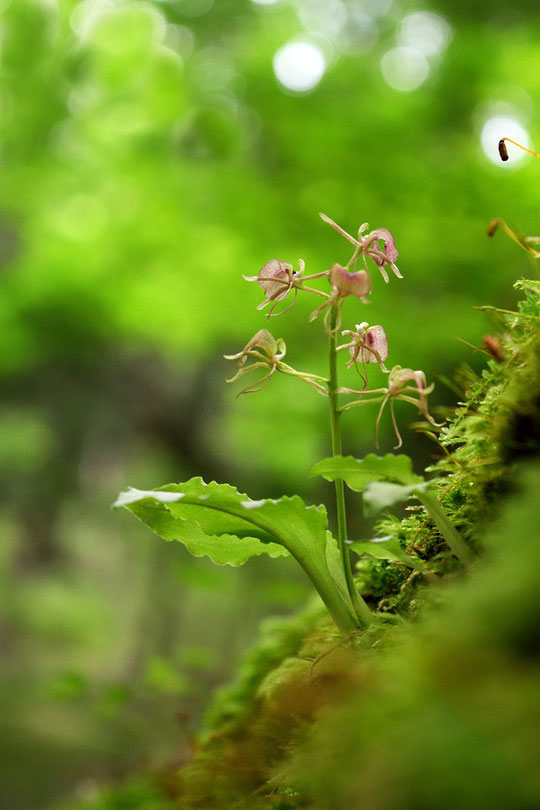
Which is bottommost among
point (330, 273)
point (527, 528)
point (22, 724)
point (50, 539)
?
point (527, 528)

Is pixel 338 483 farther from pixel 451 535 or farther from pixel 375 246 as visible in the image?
pixel 375 246

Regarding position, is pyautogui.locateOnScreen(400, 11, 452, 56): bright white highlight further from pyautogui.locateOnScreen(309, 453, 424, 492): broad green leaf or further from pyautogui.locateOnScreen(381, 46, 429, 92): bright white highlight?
pyautogui.locateOnScreen(309, 453, 424, 492): broad green leaf

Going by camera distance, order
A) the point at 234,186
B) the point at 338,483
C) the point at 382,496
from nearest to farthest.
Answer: the point at 382,496, the point at 338,483, the point at 234,186

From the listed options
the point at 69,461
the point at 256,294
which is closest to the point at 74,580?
the point at 69,461

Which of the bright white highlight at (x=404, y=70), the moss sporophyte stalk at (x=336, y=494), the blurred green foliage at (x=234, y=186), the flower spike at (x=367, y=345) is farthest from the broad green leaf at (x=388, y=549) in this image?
the bright white highlight at (x=404, y=70)

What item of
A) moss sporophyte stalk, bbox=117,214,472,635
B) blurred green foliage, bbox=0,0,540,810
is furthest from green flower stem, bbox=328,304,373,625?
blurred green foliage, bbox=0,0,540,810

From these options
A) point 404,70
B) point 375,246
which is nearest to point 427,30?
point 404,70

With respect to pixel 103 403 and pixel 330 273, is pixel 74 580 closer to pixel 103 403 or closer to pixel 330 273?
pixel 103 403

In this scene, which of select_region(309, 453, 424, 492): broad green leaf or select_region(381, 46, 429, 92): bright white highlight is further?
select_region(381, 46, 429, 92): bright white highlight
